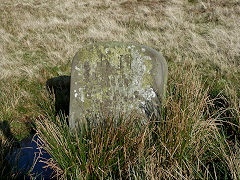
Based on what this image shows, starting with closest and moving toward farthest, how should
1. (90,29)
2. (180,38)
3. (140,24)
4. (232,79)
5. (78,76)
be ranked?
(78,76) < (232,79) < (180,38) < (90,29) < (140,24)

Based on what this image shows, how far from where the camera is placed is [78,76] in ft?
9.33

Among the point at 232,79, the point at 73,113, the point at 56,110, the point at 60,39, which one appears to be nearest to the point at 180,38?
the point at 232,79

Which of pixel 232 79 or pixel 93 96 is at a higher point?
pixel 93 96

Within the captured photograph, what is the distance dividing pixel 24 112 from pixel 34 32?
5.32 metres

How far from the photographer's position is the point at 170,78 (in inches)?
156

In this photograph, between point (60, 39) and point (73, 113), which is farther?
point (60, 39)

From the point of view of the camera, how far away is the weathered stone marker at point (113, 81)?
2.82 m

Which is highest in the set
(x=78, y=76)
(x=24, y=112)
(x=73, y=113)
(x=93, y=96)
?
(x=78, y=76)

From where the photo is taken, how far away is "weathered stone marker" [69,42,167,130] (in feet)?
9.27

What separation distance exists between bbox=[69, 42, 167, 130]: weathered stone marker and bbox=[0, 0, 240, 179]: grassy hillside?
282mm

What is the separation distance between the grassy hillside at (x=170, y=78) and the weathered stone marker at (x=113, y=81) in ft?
0.92

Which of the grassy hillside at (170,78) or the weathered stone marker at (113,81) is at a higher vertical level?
the weathered stone marker at (113,81)

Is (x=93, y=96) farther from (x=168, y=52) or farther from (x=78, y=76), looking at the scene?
(x=168, y=52)

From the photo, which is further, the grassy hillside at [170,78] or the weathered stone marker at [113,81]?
the weathered stone marker at [113,81]
